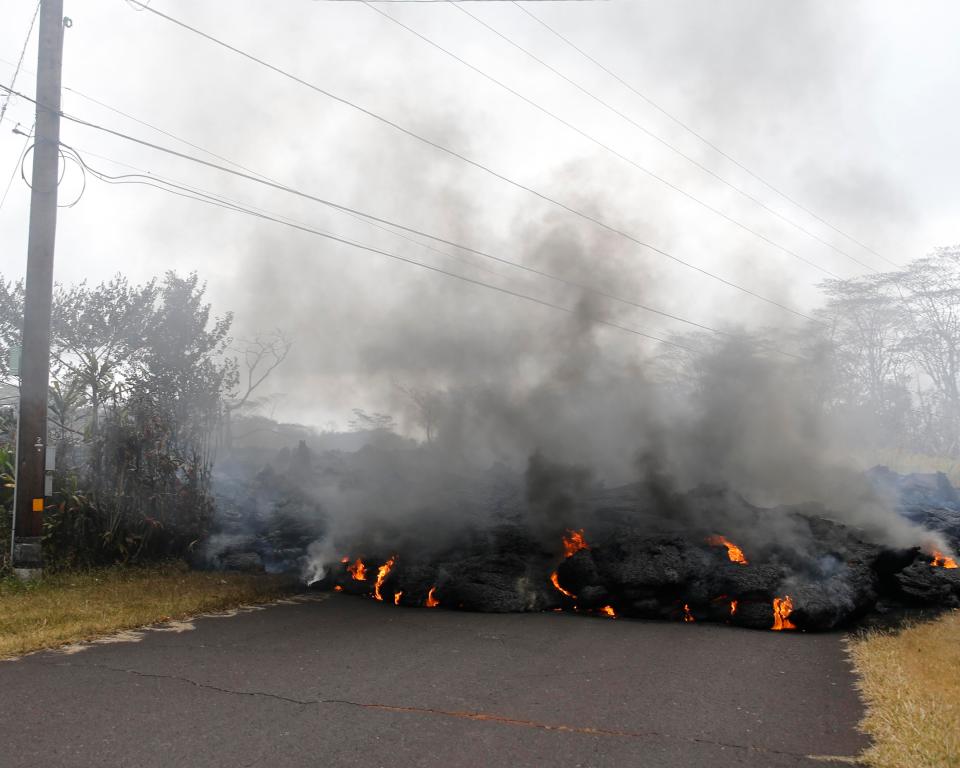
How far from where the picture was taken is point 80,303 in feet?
62.5

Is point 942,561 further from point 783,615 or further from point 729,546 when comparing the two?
point 783,615

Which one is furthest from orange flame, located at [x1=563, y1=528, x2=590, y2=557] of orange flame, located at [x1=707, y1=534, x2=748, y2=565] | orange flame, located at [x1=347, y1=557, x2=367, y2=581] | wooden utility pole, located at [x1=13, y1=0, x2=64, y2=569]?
wooden utility pole, located at [x1=13, y1=0, x2=64, y2=569]

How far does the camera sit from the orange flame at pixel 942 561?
40.0 feet

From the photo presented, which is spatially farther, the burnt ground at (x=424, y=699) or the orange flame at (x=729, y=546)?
the orange flame at (x=729, y=546)

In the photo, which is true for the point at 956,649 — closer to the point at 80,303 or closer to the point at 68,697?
the point at 68,697

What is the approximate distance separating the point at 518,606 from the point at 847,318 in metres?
37.0

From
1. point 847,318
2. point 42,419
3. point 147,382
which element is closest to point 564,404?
point 147,382

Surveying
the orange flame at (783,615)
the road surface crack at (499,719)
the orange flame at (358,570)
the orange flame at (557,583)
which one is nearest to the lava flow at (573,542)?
the orange flame at (557,583)

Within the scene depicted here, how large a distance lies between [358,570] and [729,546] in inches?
240

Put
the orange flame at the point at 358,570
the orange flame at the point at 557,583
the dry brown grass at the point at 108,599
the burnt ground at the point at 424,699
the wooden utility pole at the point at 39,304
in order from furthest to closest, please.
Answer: the orange flame at the point at 358,570
the orange flame at the point at 557,583
the wooden utility pole at the point at 39,304
the dry brown grass at the point at 108,599
the burnt ground at the point at 424,699

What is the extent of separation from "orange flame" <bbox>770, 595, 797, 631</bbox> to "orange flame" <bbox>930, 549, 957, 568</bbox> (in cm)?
398

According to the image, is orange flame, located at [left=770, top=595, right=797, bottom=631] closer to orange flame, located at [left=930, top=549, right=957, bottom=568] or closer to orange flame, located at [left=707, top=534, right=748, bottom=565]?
orange flame, located at [left=707, top=534, right=748, bottom=565]

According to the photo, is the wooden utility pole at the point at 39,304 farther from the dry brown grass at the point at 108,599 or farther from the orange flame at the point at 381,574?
the orange flame at the point at 381,574

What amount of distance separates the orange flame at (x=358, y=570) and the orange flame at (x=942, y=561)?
9606 millimetres
